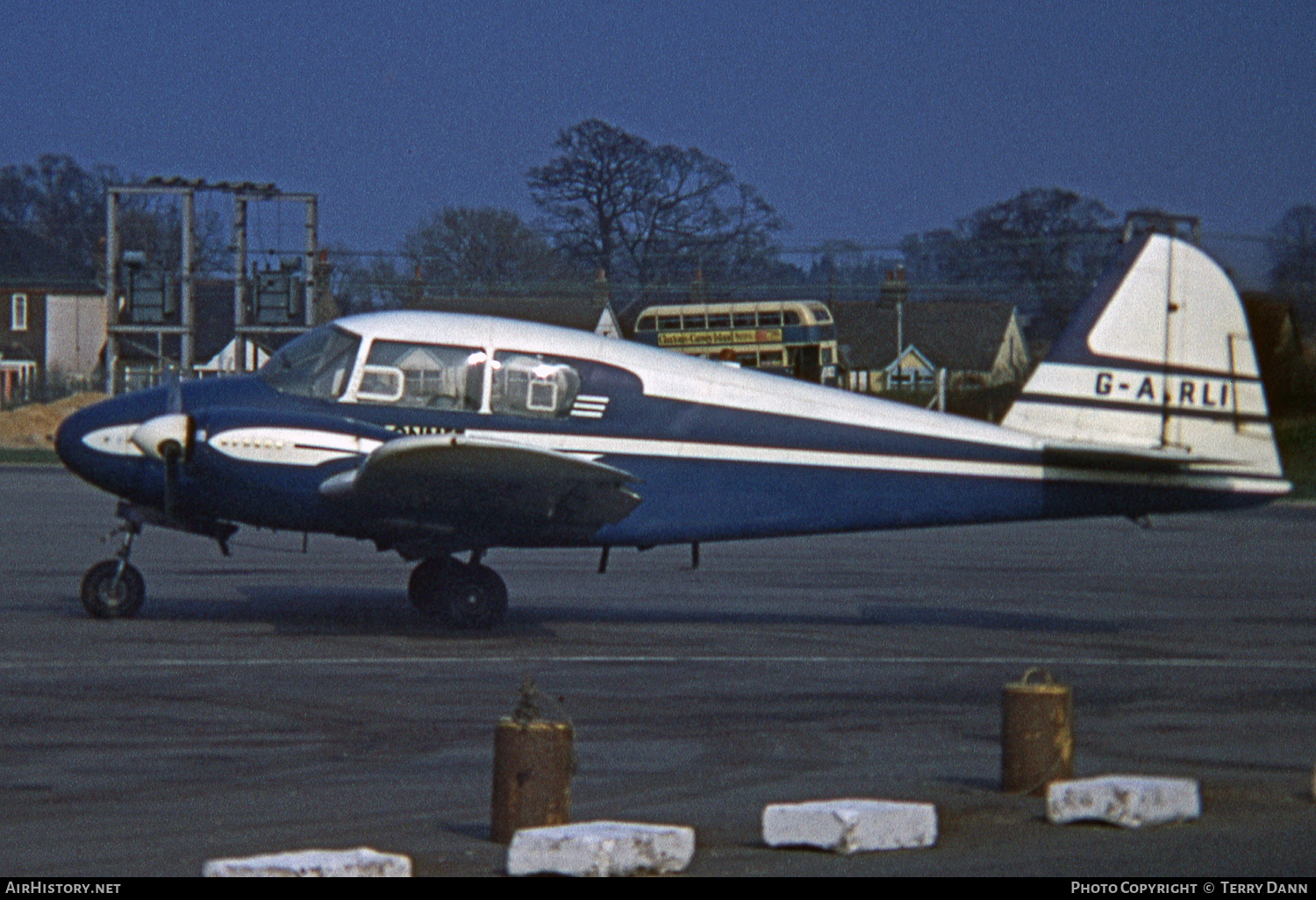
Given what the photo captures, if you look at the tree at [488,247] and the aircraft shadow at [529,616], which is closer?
the aircraft shadow at [529,616]

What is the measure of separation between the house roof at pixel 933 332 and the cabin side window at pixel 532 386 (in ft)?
233

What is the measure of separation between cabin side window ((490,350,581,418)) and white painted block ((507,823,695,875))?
23.7ft

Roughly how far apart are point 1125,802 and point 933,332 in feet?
266

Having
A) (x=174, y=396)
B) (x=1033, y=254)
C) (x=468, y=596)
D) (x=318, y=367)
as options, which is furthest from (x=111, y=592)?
(x=1033, y=254)

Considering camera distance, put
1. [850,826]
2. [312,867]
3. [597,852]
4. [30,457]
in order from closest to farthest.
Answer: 1. [312,867]
2. [597,852]
3. [850,826]
4. [30,457]

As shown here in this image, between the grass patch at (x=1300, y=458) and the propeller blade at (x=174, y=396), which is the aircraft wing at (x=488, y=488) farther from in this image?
the grass patch at (x=1300, y=458)

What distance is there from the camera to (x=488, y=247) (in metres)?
80.5

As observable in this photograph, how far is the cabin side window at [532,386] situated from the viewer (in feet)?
42.0

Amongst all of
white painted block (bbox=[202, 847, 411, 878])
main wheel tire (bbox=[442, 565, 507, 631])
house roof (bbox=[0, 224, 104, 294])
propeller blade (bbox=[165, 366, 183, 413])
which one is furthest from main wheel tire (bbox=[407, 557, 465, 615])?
house roof (bbox=[0, 224, 104, 294])

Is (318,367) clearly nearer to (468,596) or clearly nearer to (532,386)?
(532,386)

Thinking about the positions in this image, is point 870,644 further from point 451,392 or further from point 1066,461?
point 451,392

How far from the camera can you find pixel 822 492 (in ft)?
42.7

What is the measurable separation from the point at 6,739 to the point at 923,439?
24.7 feet

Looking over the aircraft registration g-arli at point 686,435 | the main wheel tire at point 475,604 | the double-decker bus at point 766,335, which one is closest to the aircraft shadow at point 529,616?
the main wheel tire at point 475,604
